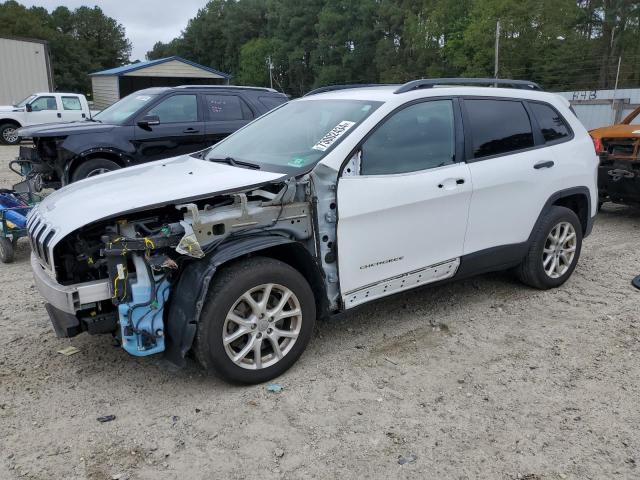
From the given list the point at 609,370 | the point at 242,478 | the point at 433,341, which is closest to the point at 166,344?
the point at 242,478

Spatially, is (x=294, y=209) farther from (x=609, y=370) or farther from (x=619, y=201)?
(x=619, y=201)

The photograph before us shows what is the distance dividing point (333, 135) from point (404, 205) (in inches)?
27.2

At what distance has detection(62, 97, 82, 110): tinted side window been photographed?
747 inches

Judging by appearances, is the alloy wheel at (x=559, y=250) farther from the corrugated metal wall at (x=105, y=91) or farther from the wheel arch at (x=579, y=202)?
the corrugated metal wall at (x=105, y=91)

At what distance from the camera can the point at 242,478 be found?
8.93 feet

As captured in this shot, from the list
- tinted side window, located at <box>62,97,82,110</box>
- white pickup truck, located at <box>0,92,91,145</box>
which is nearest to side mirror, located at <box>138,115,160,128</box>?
white pickup truck, located at <box>0,92,91,145</box>

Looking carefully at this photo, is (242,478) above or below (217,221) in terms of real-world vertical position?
below

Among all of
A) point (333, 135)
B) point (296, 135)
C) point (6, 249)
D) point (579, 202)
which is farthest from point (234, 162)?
point (6, 249)

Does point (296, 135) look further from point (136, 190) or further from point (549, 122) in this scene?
point (549, 122)

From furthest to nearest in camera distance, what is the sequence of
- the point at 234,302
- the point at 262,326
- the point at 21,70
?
1. the point at 21,70
2. the point at 262,326
3. the point at 234,302

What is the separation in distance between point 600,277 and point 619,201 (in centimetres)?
258

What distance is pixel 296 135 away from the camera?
418 centimetres

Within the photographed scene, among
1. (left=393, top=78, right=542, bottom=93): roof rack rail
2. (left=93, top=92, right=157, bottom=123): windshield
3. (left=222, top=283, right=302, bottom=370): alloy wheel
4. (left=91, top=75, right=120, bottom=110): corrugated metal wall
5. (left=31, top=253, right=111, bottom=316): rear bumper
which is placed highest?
(left=91, top=75, right=120, bottom=110): corrugated metal wall

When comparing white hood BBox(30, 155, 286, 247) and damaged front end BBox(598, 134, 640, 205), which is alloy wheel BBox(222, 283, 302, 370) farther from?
damaged front end BBox(598, 134, 640, 205)
